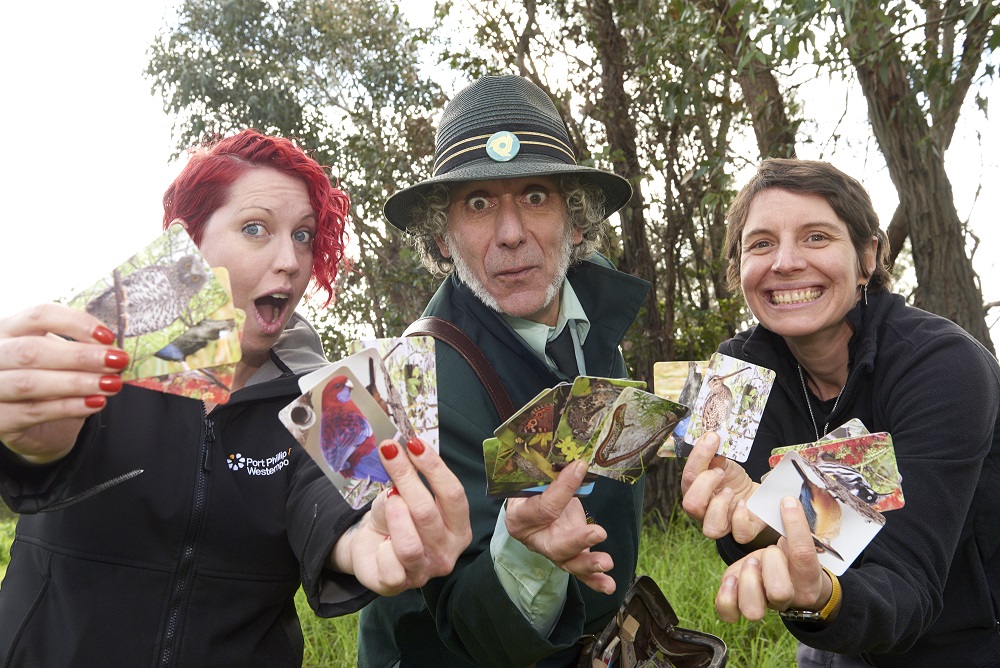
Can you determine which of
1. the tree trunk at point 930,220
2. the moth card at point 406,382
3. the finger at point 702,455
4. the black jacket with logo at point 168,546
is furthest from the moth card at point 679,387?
the tree trunk at point 930,220

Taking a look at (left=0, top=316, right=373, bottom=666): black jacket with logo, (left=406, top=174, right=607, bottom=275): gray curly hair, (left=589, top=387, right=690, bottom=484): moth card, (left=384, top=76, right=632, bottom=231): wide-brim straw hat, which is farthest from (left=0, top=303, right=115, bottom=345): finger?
(left=406, top=174, right=607, bottom=275): gray curly hair

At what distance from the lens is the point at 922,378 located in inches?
74.6

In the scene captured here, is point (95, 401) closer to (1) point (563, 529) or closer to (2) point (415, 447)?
(2) point (415, 447)

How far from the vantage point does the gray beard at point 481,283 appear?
2439mm

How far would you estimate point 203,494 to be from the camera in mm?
1741

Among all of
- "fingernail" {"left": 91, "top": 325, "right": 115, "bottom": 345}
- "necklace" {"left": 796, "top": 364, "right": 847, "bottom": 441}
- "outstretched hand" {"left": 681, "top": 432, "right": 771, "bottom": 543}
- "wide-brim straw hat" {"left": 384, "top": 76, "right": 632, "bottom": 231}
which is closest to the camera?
"fingernail" {"left": 91, "top": 325, "right": 115, "bottom": 345}

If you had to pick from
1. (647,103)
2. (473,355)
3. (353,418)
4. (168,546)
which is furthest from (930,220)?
(168,546)

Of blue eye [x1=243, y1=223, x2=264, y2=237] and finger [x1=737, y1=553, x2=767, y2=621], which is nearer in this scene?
finger [x1=737, y1=553, x2=767, y2=621]

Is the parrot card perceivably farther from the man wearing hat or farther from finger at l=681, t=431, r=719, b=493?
finger at l=681, t=431, r=719, b=493

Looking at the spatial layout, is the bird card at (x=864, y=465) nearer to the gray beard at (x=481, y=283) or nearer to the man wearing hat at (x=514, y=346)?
the man wearing hat at (x=514, y=346)

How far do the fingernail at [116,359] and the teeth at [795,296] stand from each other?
169cm

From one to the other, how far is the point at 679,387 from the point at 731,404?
0.74 ft

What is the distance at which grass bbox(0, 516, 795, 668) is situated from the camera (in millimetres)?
3680

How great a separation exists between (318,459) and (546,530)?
1.76 ft
